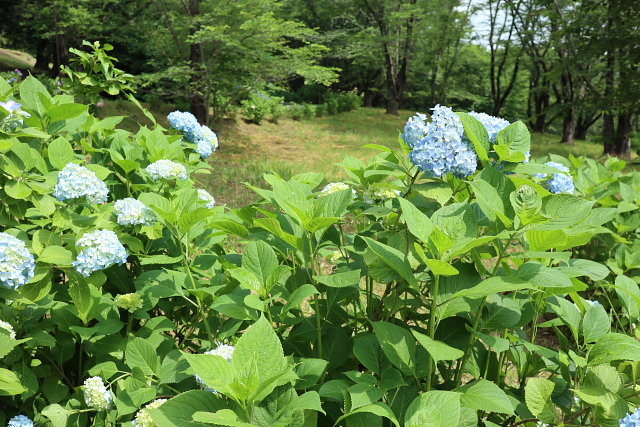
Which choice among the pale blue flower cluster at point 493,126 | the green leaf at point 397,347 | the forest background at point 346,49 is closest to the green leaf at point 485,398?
the green leaf at point 397,347

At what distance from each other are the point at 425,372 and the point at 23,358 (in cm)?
113

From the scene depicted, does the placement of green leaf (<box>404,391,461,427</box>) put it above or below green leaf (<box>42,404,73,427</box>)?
above

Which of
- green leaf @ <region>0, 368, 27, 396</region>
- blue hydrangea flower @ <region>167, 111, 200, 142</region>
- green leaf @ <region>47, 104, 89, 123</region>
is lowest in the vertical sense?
green leaf @ <region>0, 368, 27, 396</region>

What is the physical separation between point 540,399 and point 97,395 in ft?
3.47

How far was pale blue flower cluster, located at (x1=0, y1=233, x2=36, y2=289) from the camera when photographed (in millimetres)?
1103

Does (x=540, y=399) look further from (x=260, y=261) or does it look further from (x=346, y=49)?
(x=346, y=49)

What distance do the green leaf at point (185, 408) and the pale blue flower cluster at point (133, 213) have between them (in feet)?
2.25

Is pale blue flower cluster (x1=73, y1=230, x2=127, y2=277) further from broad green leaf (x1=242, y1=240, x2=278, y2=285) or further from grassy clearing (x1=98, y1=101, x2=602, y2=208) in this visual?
grassy clearing (x1=98, y1=101, x2=602, y2=208)

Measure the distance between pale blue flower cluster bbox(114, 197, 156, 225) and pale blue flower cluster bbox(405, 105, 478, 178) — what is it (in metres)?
0.80

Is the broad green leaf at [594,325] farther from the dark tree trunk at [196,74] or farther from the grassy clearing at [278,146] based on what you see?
the dark tree trunk at [196,74]

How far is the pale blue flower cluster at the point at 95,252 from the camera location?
1.20 meters

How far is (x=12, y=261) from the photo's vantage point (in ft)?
3.66

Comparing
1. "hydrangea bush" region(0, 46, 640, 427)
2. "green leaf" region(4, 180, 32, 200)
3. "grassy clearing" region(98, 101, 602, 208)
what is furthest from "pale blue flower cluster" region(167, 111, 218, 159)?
"grassy clearing" region(98, 101, 602, 208)

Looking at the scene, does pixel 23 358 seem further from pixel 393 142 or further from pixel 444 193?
pixel 393 142
